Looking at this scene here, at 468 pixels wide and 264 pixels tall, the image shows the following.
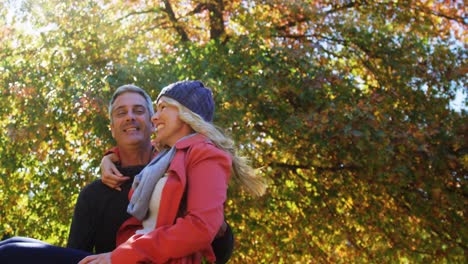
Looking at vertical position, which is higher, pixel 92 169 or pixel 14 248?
pixel 92 169

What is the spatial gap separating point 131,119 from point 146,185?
107cm

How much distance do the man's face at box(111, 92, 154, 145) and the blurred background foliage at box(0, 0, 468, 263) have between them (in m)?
2.84

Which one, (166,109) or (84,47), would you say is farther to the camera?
(84,47)

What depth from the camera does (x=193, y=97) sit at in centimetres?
294

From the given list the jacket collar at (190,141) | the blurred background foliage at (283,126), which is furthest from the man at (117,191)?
the blurred background foliage at (283,126)

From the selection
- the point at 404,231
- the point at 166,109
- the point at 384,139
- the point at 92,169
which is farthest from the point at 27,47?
the point at 166,109

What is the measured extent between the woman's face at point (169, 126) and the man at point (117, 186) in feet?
1.65

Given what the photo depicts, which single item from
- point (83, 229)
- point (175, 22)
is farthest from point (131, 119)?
point (175, 22)

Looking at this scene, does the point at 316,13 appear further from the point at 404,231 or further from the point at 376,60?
the point at 404,231

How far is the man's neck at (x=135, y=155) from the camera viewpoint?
12.3 ft

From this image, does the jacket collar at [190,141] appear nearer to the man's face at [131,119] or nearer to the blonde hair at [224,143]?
the blonde hair at [224,143]

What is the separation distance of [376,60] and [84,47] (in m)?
3.34

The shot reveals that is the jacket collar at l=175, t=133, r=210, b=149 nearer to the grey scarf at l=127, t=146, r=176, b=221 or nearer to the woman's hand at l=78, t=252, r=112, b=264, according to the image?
the grey scarf at l=127, t=146, r=176, b=221

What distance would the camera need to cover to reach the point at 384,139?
6.98m
